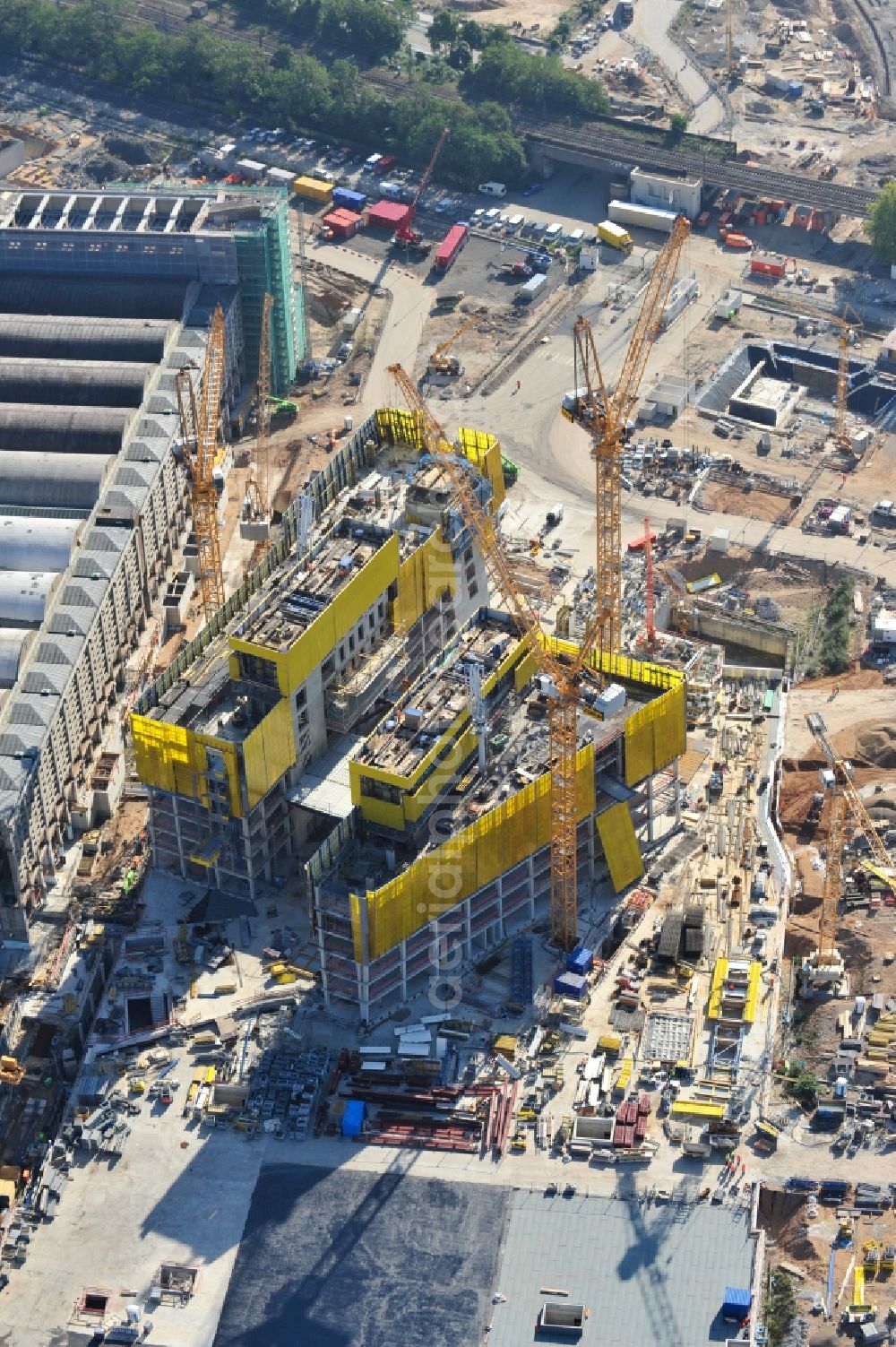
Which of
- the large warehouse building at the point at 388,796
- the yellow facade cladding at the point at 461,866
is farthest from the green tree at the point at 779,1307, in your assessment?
the yellow facade cladding at the point at 461,866

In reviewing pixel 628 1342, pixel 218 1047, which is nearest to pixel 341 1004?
pixel 218 1047

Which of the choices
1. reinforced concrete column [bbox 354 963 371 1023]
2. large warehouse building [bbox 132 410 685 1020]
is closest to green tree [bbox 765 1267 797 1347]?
reinforced concrete column [bbox 354 963 371 1023]

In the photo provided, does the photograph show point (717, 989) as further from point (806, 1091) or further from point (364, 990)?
point (364, 990)

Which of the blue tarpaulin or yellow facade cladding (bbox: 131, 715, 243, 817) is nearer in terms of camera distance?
the blue tarpaulin

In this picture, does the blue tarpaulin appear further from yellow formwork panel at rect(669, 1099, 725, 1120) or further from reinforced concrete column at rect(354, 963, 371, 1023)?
yellow formwork panel at rect(669, 1099, 725, 1120)

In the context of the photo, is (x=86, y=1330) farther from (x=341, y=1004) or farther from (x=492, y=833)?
(x=492, y=833)

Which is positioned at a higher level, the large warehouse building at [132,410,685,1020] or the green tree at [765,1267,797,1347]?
the large warehouse building at [132,410,685,1020]
